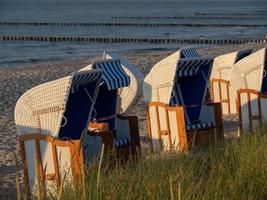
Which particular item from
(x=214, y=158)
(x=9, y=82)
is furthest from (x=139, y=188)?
(x=9, y=82)

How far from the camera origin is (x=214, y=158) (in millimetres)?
5527

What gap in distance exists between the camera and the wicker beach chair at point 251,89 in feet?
28.7

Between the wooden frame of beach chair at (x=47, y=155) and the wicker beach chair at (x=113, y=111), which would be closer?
the wooden frame of beach chair at (x=47, y=155)

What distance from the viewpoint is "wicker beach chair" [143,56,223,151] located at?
8.01 metres

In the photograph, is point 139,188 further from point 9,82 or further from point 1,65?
point 1,65

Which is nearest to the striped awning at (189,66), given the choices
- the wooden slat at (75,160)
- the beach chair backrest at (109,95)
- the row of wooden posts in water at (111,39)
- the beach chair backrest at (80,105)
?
the beach chair backrest at (109,95)

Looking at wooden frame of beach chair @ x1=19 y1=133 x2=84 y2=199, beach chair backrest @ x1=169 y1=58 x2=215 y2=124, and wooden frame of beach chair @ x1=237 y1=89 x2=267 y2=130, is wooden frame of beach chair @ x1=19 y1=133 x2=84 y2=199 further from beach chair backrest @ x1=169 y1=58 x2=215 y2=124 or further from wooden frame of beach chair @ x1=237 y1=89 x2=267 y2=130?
wooden frame of beach chair @ x1=237 y1=89 x2=267 y2=130

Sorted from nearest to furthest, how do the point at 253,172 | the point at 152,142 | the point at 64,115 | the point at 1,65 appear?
the point at 253,172, the point at 64,115, the point at 152,142, the point at 1,65

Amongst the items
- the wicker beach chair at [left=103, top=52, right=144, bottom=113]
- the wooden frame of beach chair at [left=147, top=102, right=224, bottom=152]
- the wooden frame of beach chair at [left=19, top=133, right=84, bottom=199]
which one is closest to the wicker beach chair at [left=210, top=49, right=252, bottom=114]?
the wicker beach chair at [left=103, top=52, right=144, bottom=113]

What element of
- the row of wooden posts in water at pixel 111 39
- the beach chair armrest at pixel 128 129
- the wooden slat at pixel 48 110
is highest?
the row of wooden posts in water at pixel 111 39

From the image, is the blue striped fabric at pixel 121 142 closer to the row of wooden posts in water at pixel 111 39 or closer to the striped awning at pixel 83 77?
the striped awning at pixel 83 77

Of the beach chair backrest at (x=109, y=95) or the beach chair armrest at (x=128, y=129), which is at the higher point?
the beach chair backrest at (x=109, y=95)

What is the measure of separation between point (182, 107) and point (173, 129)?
0.35 metres

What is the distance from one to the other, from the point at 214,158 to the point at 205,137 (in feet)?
8.39
